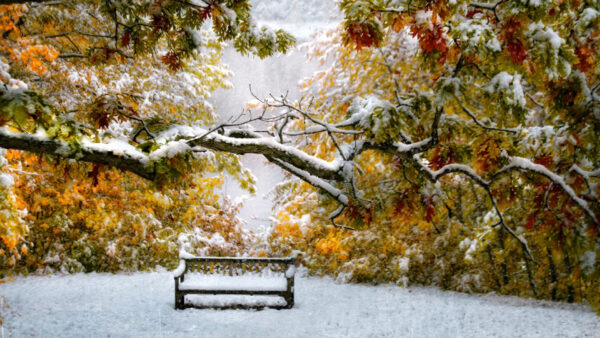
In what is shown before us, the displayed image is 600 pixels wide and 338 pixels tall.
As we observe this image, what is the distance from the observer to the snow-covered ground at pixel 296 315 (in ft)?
18.5

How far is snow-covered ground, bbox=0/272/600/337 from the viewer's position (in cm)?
565

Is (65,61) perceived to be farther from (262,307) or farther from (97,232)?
(262,307)

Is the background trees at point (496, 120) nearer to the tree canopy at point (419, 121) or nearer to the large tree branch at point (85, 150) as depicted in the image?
the tree canopy at point (419, 121)

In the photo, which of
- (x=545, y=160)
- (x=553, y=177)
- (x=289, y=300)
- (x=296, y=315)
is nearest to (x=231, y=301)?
(x=289, y=300)

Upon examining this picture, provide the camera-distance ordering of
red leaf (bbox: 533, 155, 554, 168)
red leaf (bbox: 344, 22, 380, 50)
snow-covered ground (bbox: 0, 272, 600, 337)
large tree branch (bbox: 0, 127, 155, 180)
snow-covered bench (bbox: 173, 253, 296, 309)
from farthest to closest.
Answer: snow-covered bench (bbox: 173, 253, 296, 309)
snow-covered ground (bbox: 0, 272, 600, 337)
red leaf (bbox: 533, 155, 554, 168)
large tree branch (bbox: 0, 127, 155, 180)
red leaf (bbox: 344, 22, 380, 50)

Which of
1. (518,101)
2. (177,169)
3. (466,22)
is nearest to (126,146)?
(177,169)

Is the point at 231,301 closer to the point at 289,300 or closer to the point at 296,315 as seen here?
the point at 289,300

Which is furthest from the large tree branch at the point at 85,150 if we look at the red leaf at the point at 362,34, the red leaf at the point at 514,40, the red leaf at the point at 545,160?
the red leaf at the point at 545,160

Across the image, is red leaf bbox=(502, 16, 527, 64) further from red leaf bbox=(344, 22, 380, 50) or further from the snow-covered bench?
the snow-covered bench

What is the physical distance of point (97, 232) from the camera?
31.1ft

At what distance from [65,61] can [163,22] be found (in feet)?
14.5

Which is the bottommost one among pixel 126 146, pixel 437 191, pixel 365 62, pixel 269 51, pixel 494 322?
pixel 494 322

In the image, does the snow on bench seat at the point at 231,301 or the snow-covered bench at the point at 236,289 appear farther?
the snow on bench seat at the point at 231,301

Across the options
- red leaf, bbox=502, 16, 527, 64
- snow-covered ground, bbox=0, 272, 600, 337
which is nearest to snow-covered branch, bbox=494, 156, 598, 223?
red leaf, bbox=502, 16, 527, 64
